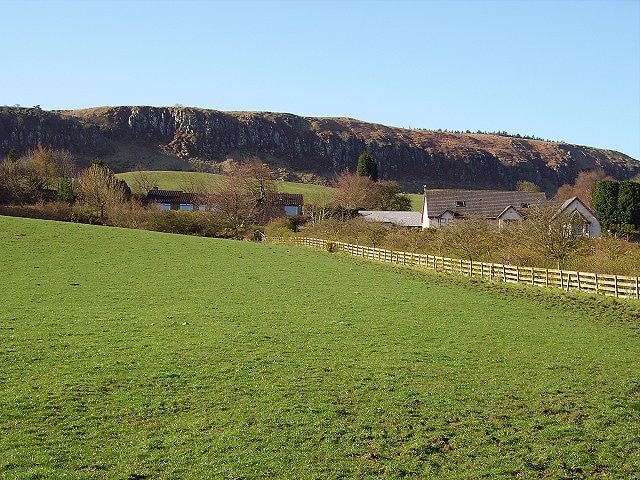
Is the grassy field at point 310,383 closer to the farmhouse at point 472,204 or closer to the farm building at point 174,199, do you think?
the farmhouse at point 472,204

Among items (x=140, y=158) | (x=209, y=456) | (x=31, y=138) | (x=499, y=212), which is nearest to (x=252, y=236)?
(x=499, y=212)

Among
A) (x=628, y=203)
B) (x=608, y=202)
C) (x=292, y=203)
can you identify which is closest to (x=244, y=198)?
(x=292, y=203)

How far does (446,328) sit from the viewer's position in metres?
21.4

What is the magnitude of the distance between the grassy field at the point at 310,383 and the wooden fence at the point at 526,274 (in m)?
1.13

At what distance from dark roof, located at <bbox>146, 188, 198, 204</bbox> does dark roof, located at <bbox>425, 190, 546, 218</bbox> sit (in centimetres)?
3928

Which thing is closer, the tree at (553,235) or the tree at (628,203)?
the tree at (553,235)

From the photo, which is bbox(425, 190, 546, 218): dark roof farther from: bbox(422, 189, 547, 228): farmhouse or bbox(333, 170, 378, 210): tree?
bbox(333, 170, 378, 210): tree

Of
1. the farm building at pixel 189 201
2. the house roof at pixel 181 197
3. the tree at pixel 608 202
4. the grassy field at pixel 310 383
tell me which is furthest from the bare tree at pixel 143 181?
the grassy field at pixel 310 383

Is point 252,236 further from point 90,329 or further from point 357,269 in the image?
point 90,329

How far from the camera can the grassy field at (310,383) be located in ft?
33.4

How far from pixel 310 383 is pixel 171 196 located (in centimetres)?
9420

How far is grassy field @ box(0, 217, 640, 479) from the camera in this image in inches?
401

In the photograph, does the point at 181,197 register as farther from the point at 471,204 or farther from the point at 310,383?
the point at 310,383

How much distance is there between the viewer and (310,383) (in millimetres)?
14453
